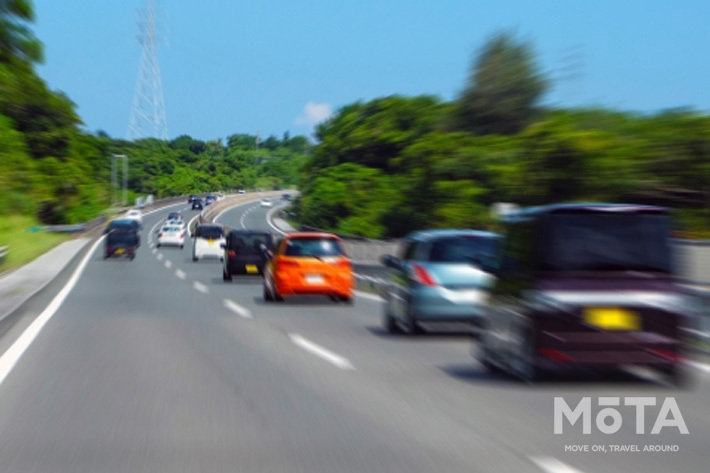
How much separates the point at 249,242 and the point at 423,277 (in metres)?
17.5

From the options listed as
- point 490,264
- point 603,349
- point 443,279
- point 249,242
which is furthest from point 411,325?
point 249,242

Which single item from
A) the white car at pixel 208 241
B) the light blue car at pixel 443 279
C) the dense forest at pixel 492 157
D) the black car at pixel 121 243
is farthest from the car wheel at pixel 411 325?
the black car at pixel 121 243

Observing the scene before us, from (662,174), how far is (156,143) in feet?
501

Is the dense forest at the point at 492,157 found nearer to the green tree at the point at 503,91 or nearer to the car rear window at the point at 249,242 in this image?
the green tree at the point at 503,91

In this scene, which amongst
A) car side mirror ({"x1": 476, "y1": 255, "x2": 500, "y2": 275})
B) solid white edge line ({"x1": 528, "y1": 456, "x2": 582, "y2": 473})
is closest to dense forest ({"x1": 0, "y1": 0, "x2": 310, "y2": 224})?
car side mirror ({"x1": 476, "y1": 255, "x2": 500, "y2": 275})

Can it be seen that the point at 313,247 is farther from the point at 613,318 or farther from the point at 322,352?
the point at 613,318

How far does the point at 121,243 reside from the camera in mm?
44594

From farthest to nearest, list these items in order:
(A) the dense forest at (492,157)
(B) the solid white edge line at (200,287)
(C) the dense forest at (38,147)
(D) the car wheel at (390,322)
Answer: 1. (C) the dense forest at (38,147)
2. (A) the dense forest at (492,157)
3. (B) the solid white edge line at (200,287)
4. (D) the car wheel at (390,322)

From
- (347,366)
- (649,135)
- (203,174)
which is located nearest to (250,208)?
(203,174)

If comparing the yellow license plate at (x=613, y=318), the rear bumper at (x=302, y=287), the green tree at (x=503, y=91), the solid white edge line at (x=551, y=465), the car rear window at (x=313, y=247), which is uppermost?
the green tree at (x=503, y=91)

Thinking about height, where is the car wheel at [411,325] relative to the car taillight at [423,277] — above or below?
below

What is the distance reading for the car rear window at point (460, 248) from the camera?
13.9 metres

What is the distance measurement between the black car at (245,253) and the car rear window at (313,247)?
27.1ft

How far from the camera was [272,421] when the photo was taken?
7863 mm
